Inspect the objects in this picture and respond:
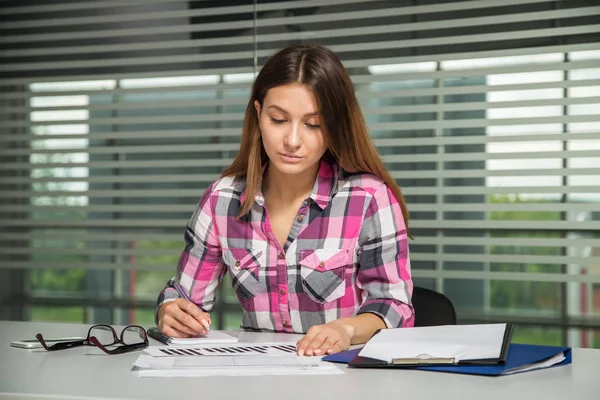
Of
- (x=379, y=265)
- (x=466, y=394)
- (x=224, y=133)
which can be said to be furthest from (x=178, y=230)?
(x=466, y=394)

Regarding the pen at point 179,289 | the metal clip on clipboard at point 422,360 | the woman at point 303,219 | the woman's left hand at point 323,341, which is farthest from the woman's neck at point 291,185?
the metal clip on clipboard at point 422,360

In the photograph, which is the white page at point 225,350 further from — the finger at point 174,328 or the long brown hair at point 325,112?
the long brown hair at point 325,112

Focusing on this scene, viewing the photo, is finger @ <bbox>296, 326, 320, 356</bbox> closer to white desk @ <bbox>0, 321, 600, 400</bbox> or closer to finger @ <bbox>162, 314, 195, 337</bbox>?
white desk @ <bbox>0, 321, 600, 400</bbox>

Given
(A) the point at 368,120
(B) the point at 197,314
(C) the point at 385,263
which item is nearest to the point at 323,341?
(B) the point at 197,314

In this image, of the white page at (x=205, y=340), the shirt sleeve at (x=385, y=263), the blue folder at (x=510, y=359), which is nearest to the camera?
the blue folder at (x=510, y=359)

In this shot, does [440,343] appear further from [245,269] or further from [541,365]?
[245,269]

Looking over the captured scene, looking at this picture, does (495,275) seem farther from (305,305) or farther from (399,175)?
(305,305)

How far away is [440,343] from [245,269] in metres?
0.77

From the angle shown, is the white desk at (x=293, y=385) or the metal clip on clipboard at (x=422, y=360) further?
the metal clip on clipboard at (x=422, y=360)

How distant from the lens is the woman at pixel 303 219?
79.4 inches

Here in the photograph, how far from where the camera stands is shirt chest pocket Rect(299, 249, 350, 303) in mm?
2098

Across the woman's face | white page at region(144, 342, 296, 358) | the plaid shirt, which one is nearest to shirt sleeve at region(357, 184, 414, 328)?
the plaid shirt

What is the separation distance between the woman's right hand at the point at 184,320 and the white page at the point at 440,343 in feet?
1.30

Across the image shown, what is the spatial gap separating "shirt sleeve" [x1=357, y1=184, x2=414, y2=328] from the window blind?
1408 mm
